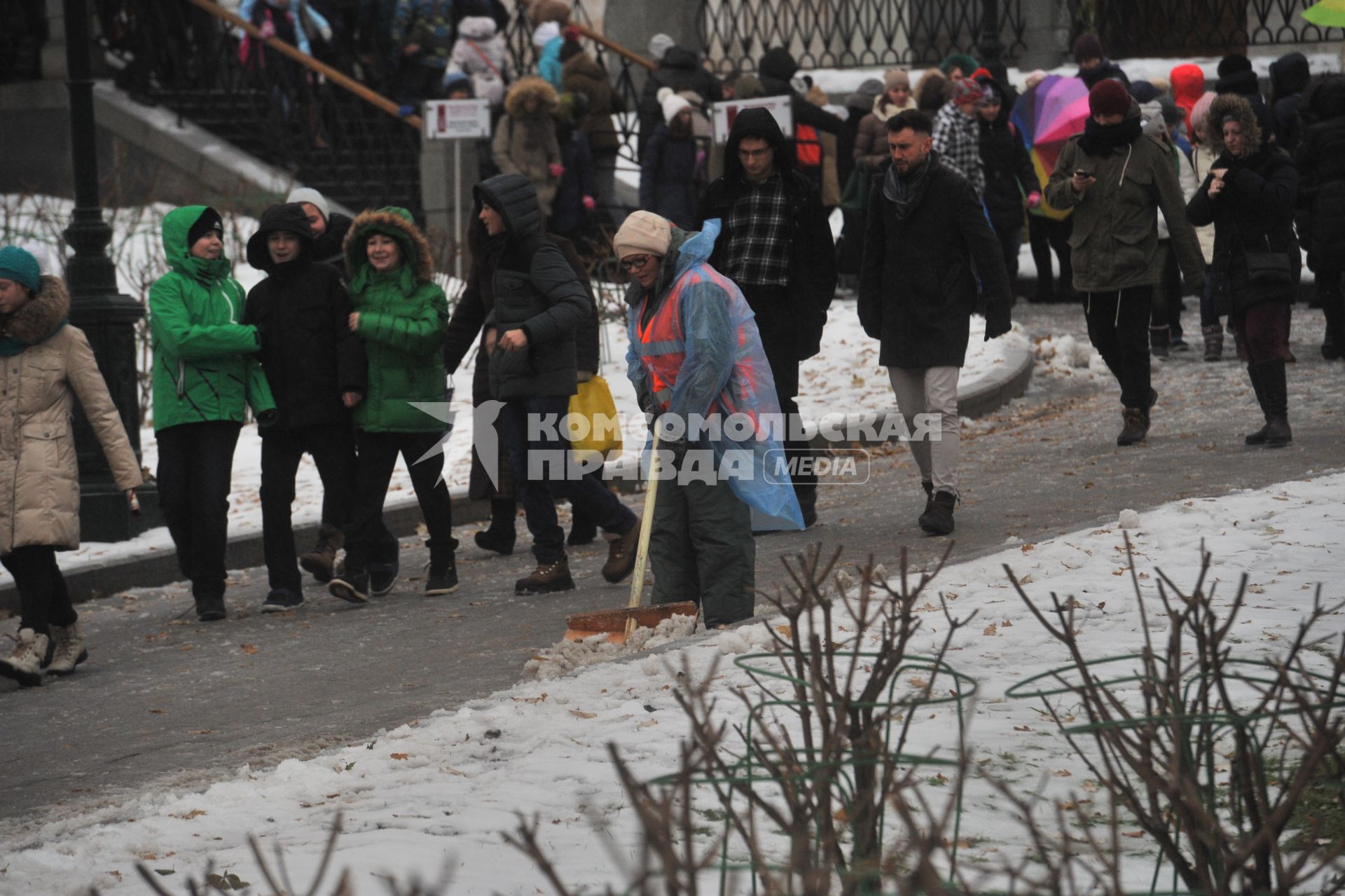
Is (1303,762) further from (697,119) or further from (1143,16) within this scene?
(1143,16)

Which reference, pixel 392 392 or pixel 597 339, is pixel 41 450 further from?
pixel 597 339

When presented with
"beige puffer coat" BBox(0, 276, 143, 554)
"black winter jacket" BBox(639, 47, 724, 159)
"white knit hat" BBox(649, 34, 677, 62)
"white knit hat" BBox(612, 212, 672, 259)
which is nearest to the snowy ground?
"beige puffer coat" BBox(0, 276, 143, 554)

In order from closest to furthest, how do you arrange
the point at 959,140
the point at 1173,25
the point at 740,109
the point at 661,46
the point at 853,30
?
1. the point at 959,140
2. the point at 740,109
3. the point at 661,46
4. the point at 1173,25
5. the point at 853,30

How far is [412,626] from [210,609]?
3.59 ft

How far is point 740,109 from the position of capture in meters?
15.8

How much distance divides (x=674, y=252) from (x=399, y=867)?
330 cm

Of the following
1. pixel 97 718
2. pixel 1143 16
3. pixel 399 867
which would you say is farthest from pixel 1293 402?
pixel 1143 16

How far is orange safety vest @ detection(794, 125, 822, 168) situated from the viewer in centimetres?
1716

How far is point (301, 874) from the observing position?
4266 millimetres

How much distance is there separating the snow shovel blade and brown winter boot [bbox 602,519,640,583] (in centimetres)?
166

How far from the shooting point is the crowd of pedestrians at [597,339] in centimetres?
714

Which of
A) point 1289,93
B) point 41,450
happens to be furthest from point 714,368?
point 1289,93

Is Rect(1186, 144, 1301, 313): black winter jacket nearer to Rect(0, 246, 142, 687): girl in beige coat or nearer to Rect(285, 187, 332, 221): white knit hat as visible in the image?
Rect(285, 187, 332, 221): white knit hat

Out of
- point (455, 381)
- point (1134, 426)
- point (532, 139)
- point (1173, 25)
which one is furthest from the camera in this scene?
point (1173, 25)
